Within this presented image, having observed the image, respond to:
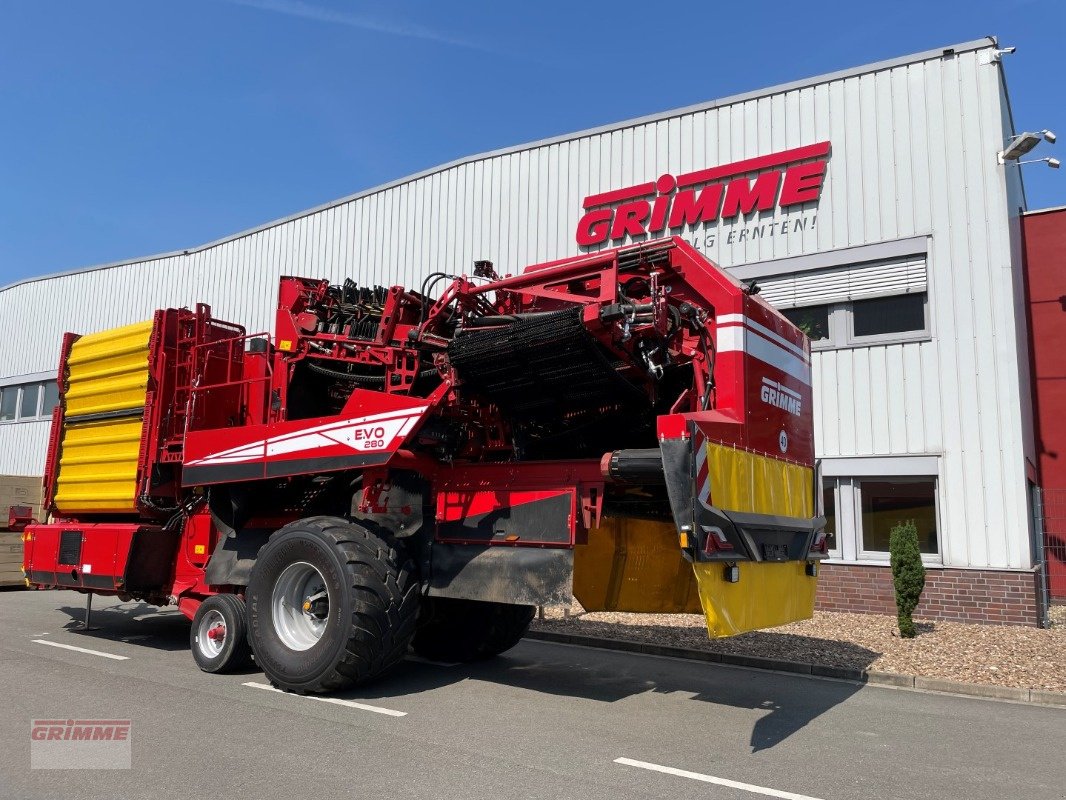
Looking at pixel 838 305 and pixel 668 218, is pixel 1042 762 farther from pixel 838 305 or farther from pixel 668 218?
pixel 668 218

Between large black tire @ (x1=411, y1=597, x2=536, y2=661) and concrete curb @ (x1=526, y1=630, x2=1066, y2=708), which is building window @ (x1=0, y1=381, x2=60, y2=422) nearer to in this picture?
large black tire @ (x1=411, y1=597, x2=536, y2=661)

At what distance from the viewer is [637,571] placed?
761 centimetres

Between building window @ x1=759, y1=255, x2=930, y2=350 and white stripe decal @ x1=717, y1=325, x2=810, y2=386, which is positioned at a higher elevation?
building window @ x1=759, y1=255, x2=930, y2=350

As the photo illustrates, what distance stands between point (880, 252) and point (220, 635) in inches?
410

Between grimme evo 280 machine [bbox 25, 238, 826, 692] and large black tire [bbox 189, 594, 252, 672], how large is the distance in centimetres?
2

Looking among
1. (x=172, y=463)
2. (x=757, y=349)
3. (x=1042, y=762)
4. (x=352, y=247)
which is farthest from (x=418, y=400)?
(x=352, y=247)

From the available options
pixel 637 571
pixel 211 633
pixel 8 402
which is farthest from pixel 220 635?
pixel 8 402

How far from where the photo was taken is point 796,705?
6938 millimetres

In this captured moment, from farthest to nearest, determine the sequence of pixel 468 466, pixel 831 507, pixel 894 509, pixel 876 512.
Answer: pixel 831 507
pixel 876 512
pixel 894 509
pixel 468 466

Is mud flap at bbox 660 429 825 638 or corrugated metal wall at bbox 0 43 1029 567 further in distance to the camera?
corrugated metal wall at bbox 0 43 1029 567

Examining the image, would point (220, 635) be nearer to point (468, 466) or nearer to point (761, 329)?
point (468, 466)

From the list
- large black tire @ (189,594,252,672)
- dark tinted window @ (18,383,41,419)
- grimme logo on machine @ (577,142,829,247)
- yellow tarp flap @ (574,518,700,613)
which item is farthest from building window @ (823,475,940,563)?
dark tinted window @ (18,383,41,419)

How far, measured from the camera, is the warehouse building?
38.3 ft

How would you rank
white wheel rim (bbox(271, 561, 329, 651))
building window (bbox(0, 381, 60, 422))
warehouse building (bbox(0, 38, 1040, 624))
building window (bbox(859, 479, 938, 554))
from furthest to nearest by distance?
building window (bbox(0, 381, 60, 422)) → building window (bbox(859, 479, 938, 554)) → warehouse building (bbox(0, 38, 1040, 624)) → white wheel rim (bbox(271, 561, 329, 651))
